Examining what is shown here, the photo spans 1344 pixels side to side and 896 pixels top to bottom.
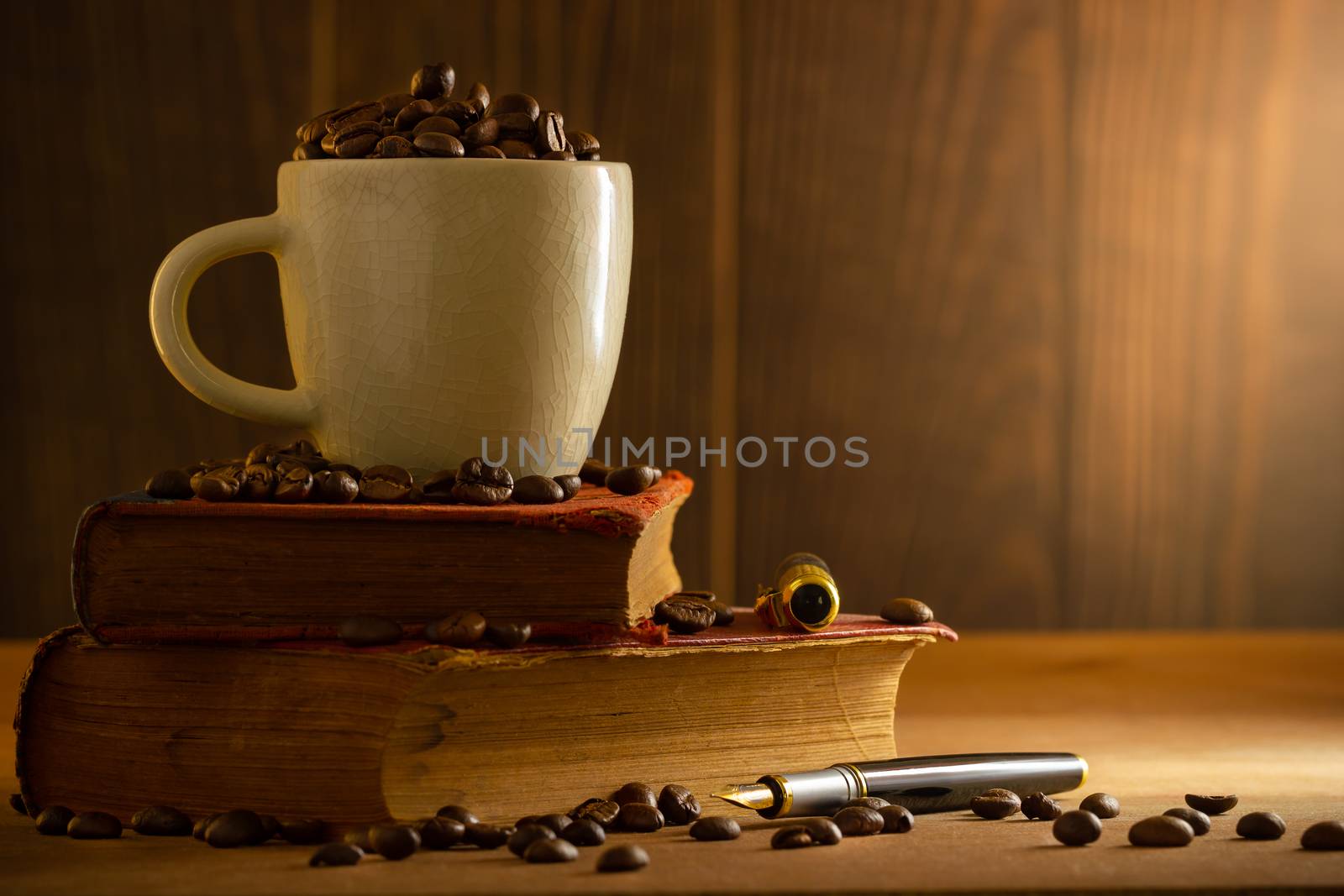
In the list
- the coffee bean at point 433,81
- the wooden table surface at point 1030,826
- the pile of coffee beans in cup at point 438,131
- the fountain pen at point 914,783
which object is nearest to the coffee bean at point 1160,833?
the wooden table surface at point 1030,826

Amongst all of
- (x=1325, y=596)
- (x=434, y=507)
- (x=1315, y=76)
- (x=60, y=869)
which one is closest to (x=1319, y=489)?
(x=1325, y=596)

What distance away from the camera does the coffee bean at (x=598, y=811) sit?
91cm

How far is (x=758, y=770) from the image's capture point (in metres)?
1.02

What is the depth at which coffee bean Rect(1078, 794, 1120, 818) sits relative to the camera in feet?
3.13

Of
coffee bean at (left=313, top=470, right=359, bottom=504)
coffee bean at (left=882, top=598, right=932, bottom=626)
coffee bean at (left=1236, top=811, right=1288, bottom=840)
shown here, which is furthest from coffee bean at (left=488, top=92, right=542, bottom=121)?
coffee bean at (left=1236, top=811, right=1288, bottom=840)

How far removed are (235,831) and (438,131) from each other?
47cm

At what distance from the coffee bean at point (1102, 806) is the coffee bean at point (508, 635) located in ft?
1.23

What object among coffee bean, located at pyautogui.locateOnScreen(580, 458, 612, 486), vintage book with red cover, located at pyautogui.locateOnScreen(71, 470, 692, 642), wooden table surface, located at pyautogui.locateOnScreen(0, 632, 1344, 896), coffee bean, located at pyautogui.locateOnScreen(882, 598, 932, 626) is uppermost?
coffee bean, located at pyautogui.locateOnScreen(580, 458, 612, 486)

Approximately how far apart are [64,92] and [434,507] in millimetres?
826

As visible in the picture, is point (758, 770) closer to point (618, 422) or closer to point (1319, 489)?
point (618, 422)

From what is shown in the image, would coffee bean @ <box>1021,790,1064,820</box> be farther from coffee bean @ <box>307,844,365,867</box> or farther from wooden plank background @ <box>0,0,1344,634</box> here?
wooden plank background @ <box>0,0,1344,634</box>

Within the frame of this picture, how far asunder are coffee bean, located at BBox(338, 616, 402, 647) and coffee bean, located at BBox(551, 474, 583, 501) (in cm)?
16

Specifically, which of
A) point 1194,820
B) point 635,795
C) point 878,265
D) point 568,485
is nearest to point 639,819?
point 635,795

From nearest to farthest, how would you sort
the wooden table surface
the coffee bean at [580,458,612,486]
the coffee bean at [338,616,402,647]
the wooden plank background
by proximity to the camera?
the wooden table surface < the coffee bean at [338,616,402,647] < the coffee bean at [580,458,612,486] < the wooden plank background
